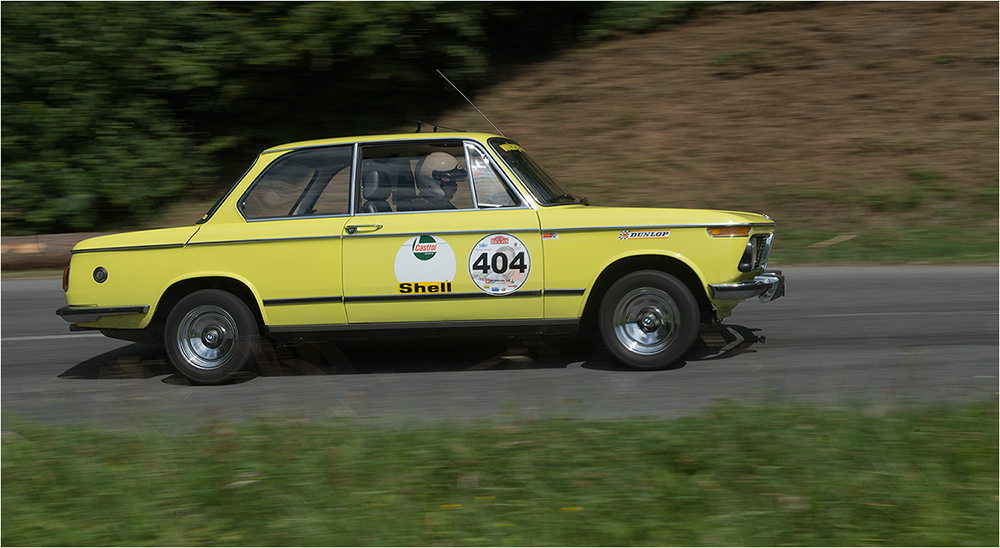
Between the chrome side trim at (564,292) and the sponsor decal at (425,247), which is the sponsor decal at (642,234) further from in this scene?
the sponsor decal at (425,247)

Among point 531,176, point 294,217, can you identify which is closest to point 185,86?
point 294,217

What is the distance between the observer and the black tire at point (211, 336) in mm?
6156

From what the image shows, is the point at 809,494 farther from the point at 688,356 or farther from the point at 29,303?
the point at 29,303

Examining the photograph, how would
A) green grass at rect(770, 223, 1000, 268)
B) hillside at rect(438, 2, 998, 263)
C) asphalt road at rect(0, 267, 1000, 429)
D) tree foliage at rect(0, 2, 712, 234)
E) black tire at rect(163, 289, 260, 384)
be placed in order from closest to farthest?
asphalt road at rect(0, 267, 1000, 429)
black tire at rect(163, 289, 260, 384)
green grass at rect(770, 223, 1000, 268)
hillside at rect(438, 2, 998, 263)
tree foliage at rect(0, 2, 712, 234)

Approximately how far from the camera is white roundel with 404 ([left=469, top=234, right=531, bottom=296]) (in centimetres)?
592

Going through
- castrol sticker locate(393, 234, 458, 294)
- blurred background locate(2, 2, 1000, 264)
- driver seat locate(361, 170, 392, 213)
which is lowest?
castrol sticker locate(393, 234, 458, 294)

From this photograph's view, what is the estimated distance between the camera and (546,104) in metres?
15.9

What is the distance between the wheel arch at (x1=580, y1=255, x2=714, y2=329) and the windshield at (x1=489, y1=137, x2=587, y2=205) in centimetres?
70

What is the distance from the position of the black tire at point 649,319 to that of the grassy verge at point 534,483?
105 centimetres

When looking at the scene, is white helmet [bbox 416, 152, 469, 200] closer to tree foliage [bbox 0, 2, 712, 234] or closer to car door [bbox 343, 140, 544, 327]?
car door [bbox 343, 140, 544, 327]

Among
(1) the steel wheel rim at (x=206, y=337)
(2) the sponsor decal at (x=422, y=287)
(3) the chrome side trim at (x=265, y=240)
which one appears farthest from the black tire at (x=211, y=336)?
(2) the sponsor decal at (x=422, y=287)

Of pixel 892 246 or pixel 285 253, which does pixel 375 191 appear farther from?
pixel 892 246

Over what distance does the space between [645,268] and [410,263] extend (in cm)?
166

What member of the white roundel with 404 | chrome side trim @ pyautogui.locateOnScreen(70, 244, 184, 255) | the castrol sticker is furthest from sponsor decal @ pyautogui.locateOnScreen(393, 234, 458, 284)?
chrome side trim @ pyautogui.locateOnScreen(70, 244, 184, 255)
